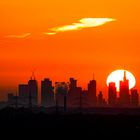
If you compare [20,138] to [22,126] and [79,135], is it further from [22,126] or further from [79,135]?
[22,126]

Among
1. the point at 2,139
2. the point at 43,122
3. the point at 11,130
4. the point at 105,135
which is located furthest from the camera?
the point at 43,122

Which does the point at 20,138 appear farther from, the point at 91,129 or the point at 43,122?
the point at 43,122

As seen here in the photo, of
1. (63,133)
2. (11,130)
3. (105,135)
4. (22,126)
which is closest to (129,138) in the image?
(105,135)

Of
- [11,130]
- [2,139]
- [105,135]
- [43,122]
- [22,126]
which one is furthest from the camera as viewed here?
[43,122]

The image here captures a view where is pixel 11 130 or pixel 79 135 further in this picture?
pixel 11 130

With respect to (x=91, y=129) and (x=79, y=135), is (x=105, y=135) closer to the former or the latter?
(x=79, y=135)

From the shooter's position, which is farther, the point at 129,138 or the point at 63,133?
the point at 63,133

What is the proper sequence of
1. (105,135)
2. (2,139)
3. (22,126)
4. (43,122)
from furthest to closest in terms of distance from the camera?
(43,122) < (22,126) < (105,135) < (2,139)

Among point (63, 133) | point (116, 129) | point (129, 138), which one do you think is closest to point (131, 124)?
point (116, 129)

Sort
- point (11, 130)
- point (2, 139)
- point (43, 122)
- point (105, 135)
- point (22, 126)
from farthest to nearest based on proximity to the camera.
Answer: point (43, 122)
point (22, 126)
point (11, 130)
point (105, 135)
point (2, 139)
